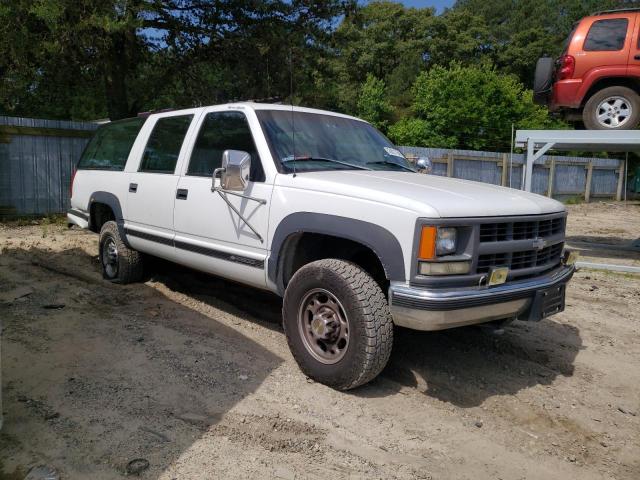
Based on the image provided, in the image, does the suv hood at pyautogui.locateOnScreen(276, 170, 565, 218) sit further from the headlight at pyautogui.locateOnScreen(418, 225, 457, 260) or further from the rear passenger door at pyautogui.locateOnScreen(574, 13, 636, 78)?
the rear passenger door at pyautogui.locateOnScreen(574, 13, 636, 78)

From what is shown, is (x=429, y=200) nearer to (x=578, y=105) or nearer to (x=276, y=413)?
(x=276, y=413)

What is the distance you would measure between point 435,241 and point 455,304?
0.40 meters

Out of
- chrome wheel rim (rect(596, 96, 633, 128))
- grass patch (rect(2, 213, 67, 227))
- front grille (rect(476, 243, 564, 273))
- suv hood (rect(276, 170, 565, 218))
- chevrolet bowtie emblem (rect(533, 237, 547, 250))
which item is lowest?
grass patch (rect(2, 213, 67, 227))

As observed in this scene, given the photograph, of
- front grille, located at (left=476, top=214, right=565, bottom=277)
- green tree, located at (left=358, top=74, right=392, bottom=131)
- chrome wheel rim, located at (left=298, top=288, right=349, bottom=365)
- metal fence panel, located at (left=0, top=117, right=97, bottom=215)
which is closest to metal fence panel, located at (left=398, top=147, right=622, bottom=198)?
green tree, located at (left=358, top=74, right=392, bottom=131)

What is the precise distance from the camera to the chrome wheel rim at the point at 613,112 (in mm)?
8498

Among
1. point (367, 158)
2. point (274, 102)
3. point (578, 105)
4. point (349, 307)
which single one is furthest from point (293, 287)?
point (578, 105)

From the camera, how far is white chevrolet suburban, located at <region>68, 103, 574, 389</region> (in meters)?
3.29

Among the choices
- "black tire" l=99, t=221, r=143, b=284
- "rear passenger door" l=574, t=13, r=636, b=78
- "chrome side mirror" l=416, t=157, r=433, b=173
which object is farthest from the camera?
"rear passenger door" l=574, t=13, r=636, b=78

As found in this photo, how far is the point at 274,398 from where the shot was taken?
3.59m

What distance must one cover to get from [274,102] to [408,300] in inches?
110

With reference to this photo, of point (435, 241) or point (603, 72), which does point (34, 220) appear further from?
point (603, 72)

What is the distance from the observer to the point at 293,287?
3832mm

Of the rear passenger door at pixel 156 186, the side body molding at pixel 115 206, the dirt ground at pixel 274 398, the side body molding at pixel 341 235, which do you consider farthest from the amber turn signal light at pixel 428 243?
the side body molding at pixel 115 206

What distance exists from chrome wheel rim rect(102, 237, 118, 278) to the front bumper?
4005mm
